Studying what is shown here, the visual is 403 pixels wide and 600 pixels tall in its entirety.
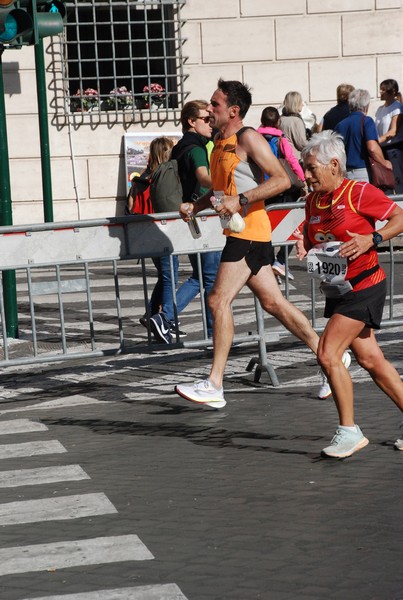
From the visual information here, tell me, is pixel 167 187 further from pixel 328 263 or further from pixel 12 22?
pixel 328 263

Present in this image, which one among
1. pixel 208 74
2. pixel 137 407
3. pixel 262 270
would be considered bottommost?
pixel 137 407

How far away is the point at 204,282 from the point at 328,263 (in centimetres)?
326

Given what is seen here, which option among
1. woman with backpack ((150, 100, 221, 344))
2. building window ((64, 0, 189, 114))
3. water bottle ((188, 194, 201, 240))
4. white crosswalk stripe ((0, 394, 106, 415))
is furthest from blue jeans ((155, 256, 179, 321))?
building window ((64, 0, 189, 114))

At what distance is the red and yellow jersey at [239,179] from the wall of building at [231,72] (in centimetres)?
1140

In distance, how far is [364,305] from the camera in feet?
21.0

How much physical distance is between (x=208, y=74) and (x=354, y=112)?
635cm

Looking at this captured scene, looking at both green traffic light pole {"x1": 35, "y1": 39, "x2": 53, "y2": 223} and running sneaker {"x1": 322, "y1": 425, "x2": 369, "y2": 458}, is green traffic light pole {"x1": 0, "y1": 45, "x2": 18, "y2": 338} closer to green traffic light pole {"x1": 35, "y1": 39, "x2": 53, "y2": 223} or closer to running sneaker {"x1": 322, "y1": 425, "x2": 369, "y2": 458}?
green traffic light pole {"x1": 35, "y1": 39, "x2": 53, "y2": 223}

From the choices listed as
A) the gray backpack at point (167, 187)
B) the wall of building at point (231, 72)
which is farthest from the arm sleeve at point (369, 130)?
the wall of building at point (231, 72)

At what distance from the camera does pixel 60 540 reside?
17.4ft

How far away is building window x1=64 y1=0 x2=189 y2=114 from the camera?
1922 cm

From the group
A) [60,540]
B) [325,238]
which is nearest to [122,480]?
[60,540]

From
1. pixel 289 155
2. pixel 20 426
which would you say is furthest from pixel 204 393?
pixel 289 155

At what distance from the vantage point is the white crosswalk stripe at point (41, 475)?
20.8 feet

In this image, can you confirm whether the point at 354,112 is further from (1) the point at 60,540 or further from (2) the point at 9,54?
(1) the point at 60,540
